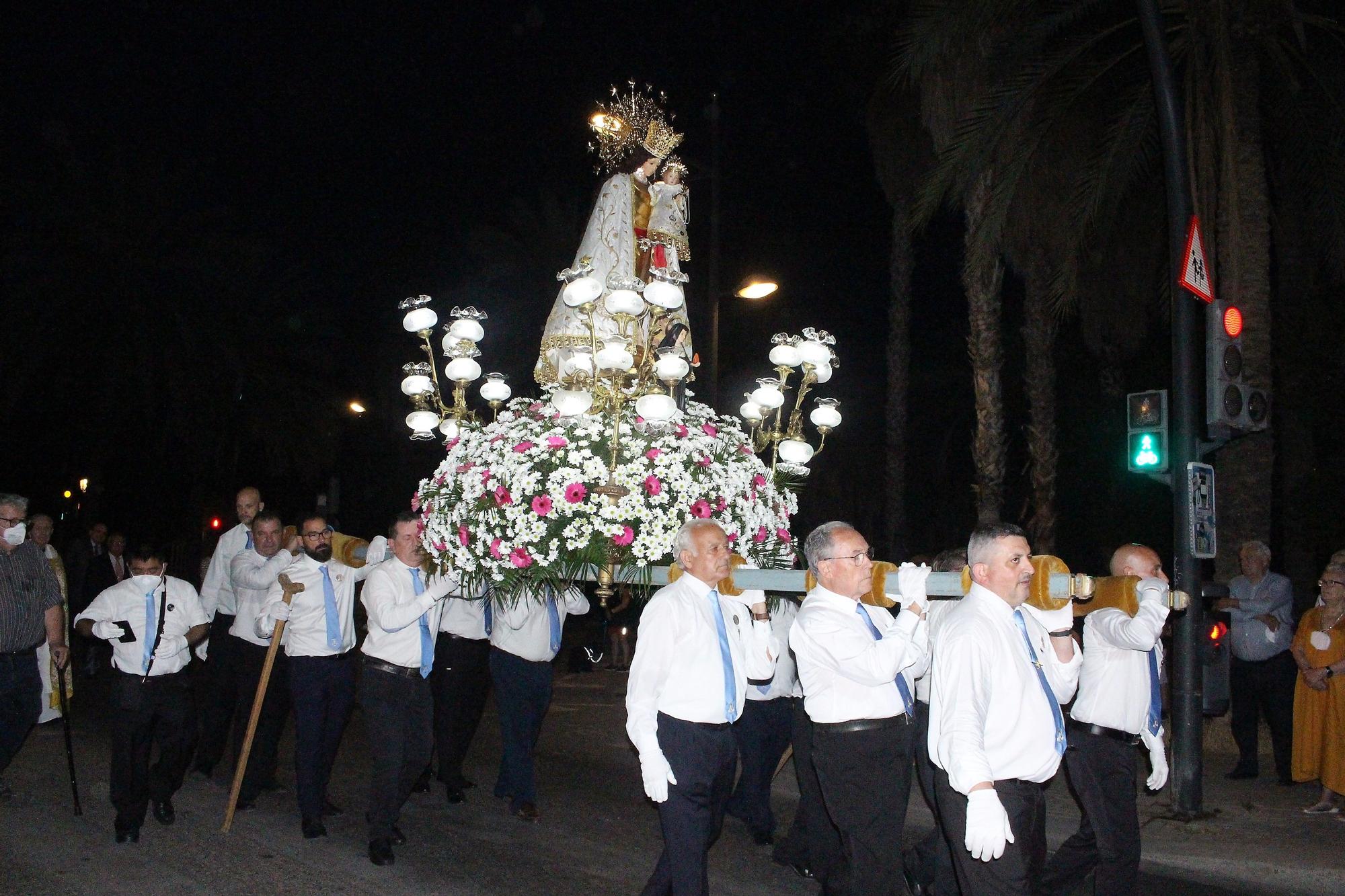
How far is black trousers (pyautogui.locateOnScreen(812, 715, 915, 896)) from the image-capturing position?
4.95m

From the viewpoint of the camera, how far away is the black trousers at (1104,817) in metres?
5.37

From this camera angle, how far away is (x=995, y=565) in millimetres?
4469

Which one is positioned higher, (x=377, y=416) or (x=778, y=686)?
(x=377, y=416)

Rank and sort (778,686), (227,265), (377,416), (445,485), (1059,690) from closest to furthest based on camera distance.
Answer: (1059,690), (445,485), (778,686), (227,265), (377,416)

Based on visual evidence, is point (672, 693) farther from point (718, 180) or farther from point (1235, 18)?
point (1235, 18)

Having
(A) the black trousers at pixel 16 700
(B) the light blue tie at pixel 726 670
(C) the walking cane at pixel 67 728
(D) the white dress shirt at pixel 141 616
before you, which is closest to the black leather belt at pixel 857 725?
(B) the light blue tie at pixel 726 670

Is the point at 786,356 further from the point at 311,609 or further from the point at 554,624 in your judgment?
the point at 311,609

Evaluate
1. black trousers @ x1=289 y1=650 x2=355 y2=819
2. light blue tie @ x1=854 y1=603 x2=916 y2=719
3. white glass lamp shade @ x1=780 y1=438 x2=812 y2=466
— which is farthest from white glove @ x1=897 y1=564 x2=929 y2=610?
black trousers @ x1=289 y1=650 x2=355 y2=819

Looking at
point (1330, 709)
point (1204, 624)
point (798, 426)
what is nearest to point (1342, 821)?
point (1330, 709)

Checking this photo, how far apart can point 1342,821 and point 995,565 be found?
5221mm

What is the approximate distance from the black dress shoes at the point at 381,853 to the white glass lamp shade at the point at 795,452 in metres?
3.28

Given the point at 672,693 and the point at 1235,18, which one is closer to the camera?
the point at 672,693

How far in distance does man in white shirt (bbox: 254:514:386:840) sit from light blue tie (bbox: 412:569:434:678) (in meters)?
0.38

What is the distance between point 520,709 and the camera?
26.0 ft
